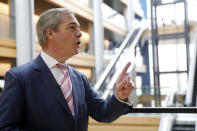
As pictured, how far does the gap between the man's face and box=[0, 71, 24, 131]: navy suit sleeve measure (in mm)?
270

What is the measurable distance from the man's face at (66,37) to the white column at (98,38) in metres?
9.65

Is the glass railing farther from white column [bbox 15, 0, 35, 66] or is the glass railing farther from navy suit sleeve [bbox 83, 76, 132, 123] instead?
navy suit sleeve [bbox 83, 76, 132, 123]

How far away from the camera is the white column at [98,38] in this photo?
37.4 ft

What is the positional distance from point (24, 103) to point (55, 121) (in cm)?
16

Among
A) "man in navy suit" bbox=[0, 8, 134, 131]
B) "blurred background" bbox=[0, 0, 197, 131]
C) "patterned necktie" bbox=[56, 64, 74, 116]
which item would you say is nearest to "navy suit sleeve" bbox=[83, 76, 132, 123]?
"man in navy suit" bbox=[0, 8, 134, 131]

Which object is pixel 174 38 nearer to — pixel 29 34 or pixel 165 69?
pixel 165 69

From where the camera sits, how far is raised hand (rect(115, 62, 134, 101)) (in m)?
1.39

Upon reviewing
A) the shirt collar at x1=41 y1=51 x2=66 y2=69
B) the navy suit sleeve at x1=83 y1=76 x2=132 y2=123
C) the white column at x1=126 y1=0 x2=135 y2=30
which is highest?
the white column at x1=126 y1=0 x2=135 y2=30

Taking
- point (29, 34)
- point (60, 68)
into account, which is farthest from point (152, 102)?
point (60, 68)

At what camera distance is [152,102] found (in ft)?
25.3

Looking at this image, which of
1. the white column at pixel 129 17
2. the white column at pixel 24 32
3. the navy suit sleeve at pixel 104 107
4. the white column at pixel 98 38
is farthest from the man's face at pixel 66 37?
the white column at pixel 129 17

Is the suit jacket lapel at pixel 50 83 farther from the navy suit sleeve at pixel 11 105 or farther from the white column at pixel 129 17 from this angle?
the white column at pixel 129 17

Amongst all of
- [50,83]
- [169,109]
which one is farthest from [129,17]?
[50,83]

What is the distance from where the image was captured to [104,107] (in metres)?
1.52
